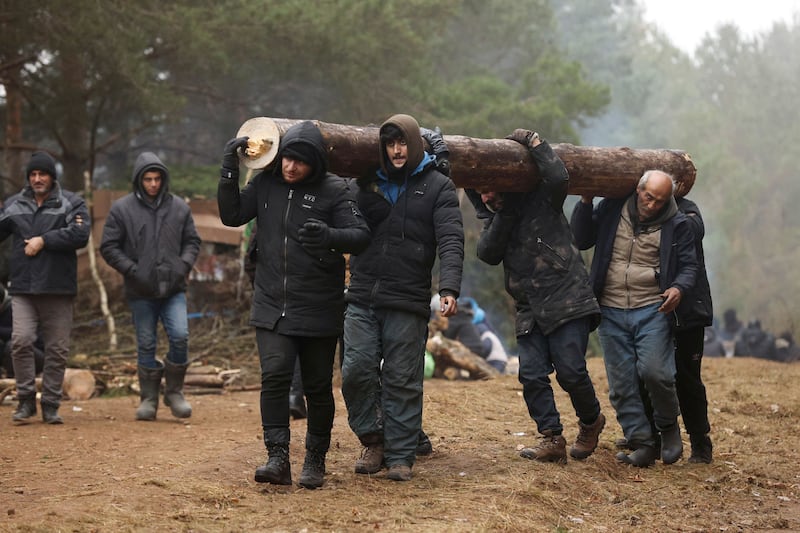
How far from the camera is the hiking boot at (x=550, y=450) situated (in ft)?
23.3

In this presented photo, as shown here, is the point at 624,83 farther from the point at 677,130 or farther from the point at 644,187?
the point at 644,187

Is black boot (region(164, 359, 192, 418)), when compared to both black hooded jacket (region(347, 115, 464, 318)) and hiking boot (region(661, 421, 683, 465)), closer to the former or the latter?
black hooded jacket (region(347, 115, 464, 318))

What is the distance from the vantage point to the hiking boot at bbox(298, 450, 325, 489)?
6137 millimetres

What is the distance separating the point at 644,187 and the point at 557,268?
88 centimetres

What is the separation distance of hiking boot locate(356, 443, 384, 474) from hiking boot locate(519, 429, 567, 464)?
1132 mm

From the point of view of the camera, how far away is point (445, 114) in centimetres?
2120

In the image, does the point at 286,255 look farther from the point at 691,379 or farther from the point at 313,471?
the point at 691,379

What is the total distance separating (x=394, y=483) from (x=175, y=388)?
4.24m

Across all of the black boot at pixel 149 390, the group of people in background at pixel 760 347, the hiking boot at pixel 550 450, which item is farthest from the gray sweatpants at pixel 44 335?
the group of people in background at pixel 760 347

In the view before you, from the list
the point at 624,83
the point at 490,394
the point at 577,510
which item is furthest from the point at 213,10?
the point at 624,83

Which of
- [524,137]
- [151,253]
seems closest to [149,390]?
[151,253]

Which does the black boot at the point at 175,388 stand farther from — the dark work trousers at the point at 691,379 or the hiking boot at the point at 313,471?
the dark work trousers at the point at 691,379

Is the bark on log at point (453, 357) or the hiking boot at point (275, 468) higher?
the bark on log at point (453, 357)

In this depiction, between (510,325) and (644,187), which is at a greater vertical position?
(644,187)
